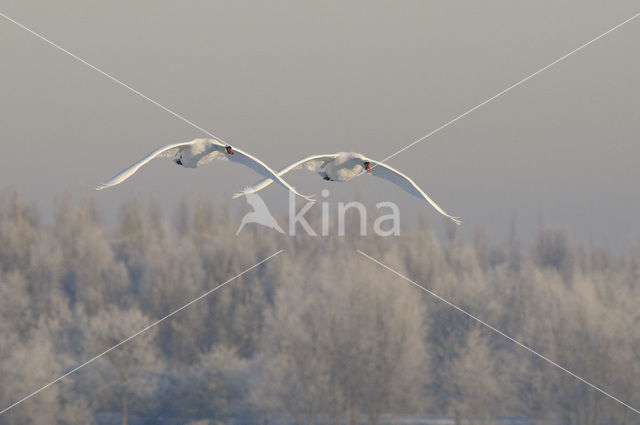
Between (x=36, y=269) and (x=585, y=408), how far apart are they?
54288 millimetres

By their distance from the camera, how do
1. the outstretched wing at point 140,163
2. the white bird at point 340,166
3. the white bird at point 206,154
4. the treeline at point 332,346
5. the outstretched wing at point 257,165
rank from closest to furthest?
the outstretched wing at point 140,163 → the outstretched wing at point 257,165 → the white bird at point 206,154 → the white bird at point 340,166 → the treeline at point 332,346

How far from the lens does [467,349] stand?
67.3 m

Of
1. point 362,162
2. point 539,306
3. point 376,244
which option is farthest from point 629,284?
point 362,162

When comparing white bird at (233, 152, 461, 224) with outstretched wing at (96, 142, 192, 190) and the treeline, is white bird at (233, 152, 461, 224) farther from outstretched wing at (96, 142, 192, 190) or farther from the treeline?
the treeline

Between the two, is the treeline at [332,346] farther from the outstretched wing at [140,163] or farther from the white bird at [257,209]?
the outstretched wing at [140,163]

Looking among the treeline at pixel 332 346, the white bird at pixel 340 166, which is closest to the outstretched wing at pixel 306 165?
the white bird at pixel 340 166

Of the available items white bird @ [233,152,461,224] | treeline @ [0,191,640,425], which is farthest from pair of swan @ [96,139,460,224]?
treeline @ [0,191,640,425]

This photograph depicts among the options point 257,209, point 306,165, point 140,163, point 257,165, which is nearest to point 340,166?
point 306,165

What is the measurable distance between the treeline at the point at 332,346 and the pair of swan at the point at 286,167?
3573 cm

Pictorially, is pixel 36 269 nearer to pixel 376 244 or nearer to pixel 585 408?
pixel 376 244

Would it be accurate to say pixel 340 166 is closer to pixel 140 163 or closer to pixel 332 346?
pixel 140 163

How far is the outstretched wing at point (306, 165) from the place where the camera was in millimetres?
23766

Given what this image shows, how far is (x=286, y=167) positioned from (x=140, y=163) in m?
4.03

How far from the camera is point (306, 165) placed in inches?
993
